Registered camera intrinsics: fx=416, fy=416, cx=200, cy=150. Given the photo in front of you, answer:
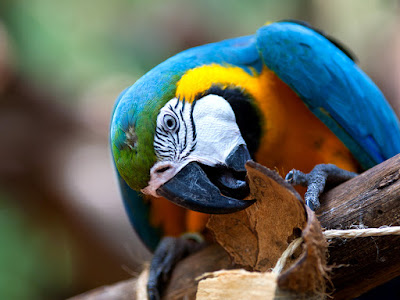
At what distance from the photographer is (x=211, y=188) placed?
1224 mm

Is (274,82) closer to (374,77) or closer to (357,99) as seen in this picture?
(357,99)

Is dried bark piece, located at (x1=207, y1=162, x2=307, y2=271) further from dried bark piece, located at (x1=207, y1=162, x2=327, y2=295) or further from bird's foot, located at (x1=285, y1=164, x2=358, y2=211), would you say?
bird's foot, located at (x1=285, y1=164, x2=358, y2=211)

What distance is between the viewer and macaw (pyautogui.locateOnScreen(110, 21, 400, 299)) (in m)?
1.29

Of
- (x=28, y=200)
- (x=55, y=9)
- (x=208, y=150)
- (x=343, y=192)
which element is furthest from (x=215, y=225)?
(x=55, y=9)

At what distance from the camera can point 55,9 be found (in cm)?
374

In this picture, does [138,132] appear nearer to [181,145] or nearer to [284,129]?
[181,145]

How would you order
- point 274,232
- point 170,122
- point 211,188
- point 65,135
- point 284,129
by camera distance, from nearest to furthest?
point 274,232 → point 211,188 → point 170,122 → point 284,129 → point 65,135

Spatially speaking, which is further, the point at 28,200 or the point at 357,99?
the point at 28,200

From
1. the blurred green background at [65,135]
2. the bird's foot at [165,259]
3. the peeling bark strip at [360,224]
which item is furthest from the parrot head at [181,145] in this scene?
the blurred green background at [65,135]

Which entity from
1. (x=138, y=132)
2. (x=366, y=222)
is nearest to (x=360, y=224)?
(x=366, y=222)

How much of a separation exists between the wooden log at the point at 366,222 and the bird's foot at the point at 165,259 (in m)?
0.70

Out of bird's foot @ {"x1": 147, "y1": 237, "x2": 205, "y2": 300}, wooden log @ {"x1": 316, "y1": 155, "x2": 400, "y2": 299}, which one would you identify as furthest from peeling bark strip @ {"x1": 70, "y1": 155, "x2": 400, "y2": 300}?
bird's foot @ {"x1": 147, "y1": 237, "x2": 205, "y2": 300}

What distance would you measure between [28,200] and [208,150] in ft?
8.22

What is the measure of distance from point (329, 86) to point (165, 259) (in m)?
0.96
